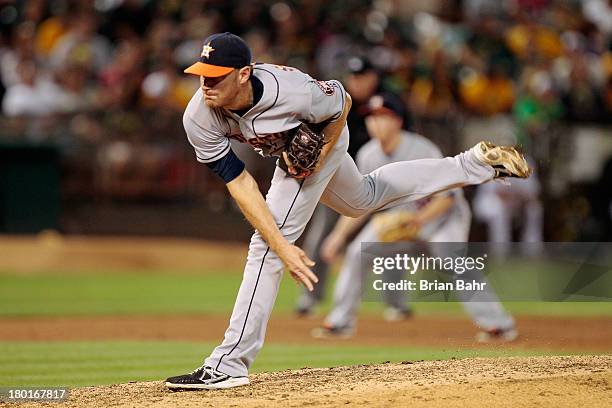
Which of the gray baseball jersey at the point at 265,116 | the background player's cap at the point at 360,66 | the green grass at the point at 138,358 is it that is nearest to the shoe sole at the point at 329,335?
the green grass at the point at 138,358

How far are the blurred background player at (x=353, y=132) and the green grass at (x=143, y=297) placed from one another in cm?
80

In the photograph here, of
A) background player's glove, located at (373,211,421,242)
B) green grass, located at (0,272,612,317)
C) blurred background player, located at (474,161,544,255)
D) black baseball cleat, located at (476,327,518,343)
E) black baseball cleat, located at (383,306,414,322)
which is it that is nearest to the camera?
black baseball cleat, located at (476,327,518,343)

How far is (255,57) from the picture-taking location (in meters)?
16.5

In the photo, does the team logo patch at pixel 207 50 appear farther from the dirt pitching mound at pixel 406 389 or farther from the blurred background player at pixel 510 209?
the blurred background player at pixel 510 209

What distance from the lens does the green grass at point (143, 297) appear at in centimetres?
1248

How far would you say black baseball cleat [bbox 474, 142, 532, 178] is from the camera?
7055mm

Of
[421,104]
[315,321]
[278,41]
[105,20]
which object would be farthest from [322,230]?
[105,20]

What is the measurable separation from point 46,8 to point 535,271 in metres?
9.66

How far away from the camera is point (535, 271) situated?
45.3ft

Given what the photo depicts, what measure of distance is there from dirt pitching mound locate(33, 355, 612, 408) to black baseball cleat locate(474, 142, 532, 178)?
1.24m

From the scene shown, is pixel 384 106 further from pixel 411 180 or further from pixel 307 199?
pixel 307 199

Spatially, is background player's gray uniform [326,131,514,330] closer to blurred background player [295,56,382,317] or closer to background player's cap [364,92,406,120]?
background player's cap [364,92,406,120]

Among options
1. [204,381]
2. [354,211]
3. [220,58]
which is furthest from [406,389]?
[220,58]

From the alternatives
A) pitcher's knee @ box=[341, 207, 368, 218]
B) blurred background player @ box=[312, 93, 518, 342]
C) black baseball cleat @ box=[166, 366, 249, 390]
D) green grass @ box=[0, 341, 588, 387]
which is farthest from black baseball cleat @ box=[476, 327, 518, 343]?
black baseball cleat @ box=[166, 366, 249, 390]
